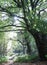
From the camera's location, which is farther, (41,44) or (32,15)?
(41,44)

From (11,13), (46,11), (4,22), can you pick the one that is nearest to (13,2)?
(11,13)

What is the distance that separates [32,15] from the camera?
1170cm

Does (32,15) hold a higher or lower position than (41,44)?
higher

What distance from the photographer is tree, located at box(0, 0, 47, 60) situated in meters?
11.6

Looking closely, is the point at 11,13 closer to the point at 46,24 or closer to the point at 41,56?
the point at 46,24

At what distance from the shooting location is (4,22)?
14.8 meters

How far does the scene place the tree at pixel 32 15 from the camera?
1160 cm

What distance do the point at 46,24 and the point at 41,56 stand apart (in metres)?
4.41

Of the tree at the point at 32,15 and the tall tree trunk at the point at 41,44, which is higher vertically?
the tree at the point at 32,15

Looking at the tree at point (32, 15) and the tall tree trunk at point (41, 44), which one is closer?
the tree at point (32, 15)

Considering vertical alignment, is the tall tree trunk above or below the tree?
below

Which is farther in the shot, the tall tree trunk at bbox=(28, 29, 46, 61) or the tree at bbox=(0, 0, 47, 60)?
the tall tree trunk at bbox=(28, 29, 46, 61)

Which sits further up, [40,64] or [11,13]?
[11,13]

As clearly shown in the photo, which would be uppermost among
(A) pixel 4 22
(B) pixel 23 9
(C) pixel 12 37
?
(B) pixel 23 9
